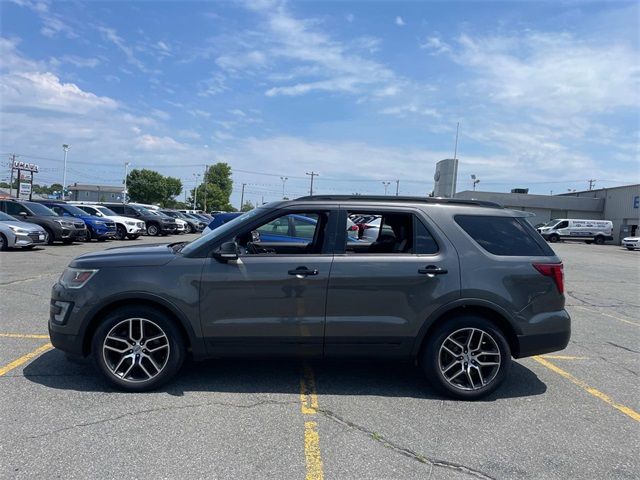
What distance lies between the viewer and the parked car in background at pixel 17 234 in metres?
15.1

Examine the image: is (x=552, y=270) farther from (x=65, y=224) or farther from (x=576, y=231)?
(x=576, y=231)

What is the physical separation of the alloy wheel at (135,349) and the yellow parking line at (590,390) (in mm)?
4089

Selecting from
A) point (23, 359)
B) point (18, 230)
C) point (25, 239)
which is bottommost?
point (23, 359)

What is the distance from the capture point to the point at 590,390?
483 centimetres

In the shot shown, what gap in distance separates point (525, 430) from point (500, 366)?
0.64 m

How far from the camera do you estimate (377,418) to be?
3920 mm

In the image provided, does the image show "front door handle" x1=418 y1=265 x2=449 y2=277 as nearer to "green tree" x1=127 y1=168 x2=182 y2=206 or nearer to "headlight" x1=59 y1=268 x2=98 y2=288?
"headlight" x1=59 y1=268 x2=98 y2=288

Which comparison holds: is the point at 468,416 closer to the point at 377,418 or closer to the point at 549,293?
the point at 377,418

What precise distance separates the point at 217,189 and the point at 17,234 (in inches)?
3678

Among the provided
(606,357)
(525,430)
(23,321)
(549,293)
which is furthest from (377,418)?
(23,321)

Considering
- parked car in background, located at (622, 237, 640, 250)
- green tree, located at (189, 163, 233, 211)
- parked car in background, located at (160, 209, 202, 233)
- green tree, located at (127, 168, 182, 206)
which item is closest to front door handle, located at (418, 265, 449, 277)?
parked car in background, located at (160, 209, 202, 233)

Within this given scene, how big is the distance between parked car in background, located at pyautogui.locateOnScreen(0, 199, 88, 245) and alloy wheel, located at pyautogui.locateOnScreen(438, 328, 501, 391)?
56.1 feet

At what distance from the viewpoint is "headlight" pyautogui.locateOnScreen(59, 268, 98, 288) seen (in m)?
4.26

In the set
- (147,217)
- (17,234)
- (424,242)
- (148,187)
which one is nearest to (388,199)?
(424,242)
